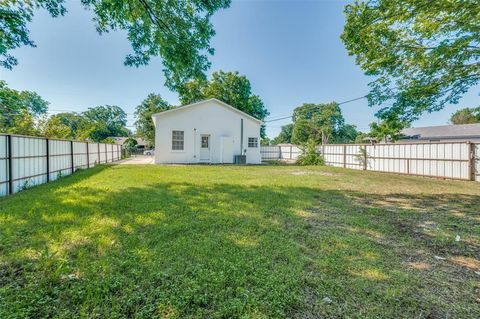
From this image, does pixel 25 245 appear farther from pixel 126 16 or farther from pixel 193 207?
pixel 126 16

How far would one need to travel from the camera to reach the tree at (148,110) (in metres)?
35.8

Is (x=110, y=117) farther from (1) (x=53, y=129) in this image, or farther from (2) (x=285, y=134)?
(1) (x=53, y=129)

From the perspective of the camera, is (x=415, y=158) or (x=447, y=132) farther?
(x=447, y=132)

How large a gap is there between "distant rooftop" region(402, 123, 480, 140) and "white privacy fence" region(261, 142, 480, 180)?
17418 millimetres

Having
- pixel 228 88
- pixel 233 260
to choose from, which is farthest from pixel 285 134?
pixel 233 260

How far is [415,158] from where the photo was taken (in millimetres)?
10594

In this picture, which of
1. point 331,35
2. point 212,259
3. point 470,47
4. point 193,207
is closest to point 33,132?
point 193,207

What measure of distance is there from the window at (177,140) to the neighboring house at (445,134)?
22.9 meters

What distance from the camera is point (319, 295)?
1897 millimetres

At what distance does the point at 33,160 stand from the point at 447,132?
1360 inches

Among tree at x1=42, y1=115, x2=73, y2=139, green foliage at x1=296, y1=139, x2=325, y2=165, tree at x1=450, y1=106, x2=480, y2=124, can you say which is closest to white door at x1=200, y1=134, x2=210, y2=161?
green foliage at x1=296, y1=139, x2=325, y2=165

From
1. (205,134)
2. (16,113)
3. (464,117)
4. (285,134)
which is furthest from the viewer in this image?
(285,134)

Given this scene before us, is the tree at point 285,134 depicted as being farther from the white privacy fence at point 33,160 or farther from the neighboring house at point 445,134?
the white privacy fence at point 33,160

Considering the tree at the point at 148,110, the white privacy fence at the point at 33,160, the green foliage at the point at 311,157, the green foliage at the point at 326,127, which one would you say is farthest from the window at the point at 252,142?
the green foliage at the point at 326,127
